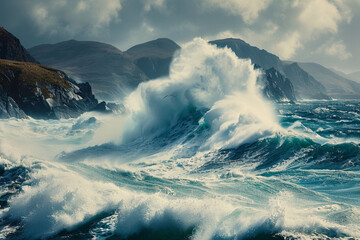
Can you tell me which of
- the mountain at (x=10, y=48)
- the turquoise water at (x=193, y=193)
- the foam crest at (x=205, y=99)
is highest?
the mountain at (x=10, y=48)

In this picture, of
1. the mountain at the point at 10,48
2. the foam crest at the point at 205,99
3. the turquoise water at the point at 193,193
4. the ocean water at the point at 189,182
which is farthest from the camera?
the mountain at the point at 10,48

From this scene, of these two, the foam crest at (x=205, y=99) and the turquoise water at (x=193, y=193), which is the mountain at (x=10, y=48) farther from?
the turquoise water at (x=193, y=193)

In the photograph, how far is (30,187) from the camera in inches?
433

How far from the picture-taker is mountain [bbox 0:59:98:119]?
4262 centimetres

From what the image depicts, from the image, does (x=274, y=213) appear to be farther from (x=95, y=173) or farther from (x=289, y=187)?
(x=95, y=173)

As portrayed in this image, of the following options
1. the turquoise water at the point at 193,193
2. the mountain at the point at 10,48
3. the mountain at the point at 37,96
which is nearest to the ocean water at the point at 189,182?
the turquoise water at the point at 193,193

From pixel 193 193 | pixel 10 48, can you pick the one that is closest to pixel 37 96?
pixel 10 48

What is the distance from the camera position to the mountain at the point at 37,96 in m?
42.6

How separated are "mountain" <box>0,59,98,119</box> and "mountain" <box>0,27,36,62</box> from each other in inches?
821

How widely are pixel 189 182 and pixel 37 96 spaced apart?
45.7 m

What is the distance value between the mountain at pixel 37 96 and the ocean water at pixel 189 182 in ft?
79.8

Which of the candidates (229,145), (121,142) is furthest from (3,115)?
(229,145)

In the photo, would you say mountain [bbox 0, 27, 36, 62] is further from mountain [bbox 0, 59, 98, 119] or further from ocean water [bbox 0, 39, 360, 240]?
ocean water [bbox 0, 39, 360, 240]

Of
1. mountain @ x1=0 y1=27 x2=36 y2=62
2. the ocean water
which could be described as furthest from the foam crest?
mountain @ x1=0 y1=27 x2=36 y2=62
